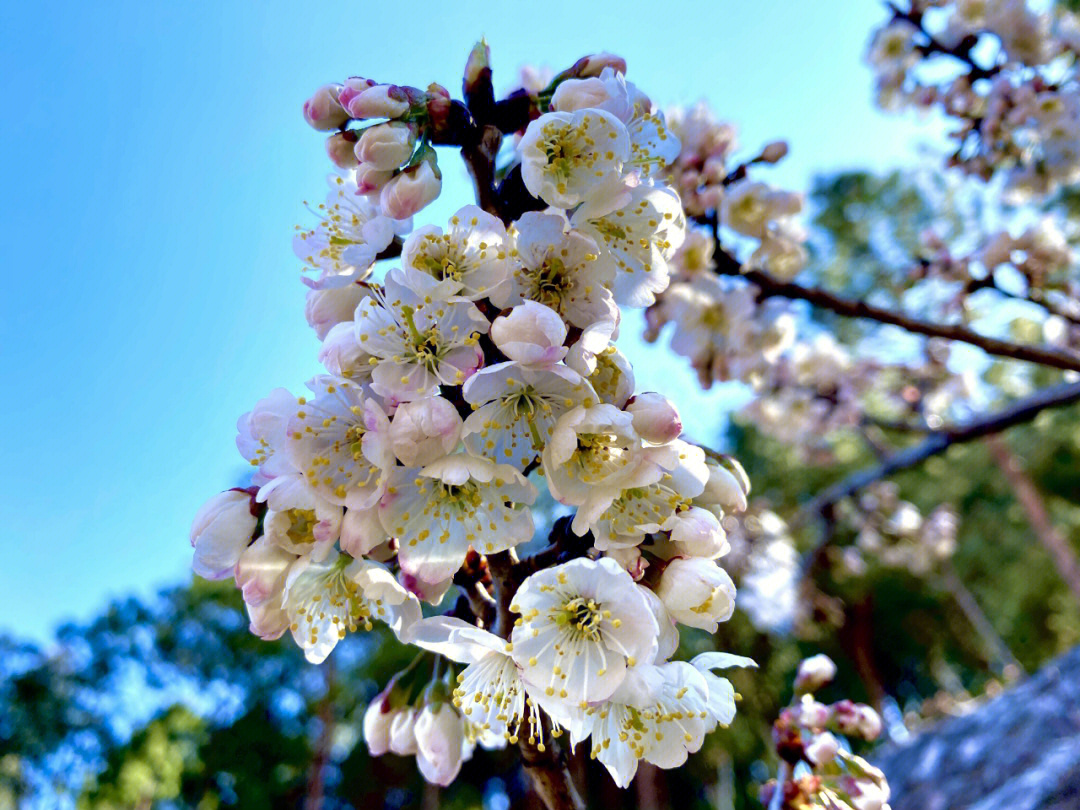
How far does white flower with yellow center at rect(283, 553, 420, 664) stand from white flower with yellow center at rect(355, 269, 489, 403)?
22 cm

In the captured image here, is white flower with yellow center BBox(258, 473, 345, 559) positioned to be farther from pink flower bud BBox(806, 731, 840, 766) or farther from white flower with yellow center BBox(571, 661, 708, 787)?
pink flower bud BBox(806, 731, 840, 766)

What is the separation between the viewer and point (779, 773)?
1.09 m

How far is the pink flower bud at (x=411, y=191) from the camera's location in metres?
0.86

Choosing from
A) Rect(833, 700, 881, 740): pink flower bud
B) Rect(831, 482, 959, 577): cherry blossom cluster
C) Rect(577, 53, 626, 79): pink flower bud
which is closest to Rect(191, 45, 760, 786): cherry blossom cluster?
Rect(577, 53, 626, 79): pink flower bud

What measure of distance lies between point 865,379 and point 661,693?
184 inches

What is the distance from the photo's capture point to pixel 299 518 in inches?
29.0

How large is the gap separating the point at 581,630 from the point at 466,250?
1.56 feet

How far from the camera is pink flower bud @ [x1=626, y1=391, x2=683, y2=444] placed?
0.73 metres

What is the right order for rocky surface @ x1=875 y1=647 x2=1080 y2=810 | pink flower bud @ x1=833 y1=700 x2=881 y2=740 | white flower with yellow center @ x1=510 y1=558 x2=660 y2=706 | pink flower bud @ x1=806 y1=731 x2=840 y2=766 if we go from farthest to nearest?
rocky surface @ x1=875 y1=647 x2=1080 y2=810, pink flower bud @ x1=833 y1=700 x2=881 y2=740, pink flower bud @ x1=806 y1=731 x2=840 y2=766, white flower with yellow center @ x1=510 y1=558 x2=660 y2=706

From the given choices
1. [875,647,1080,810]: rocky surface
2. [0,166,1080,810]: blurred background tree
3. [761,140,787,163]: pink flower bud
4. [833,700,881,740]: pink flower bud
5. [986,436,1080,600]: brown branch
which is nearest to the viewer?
[833,700,881,740]: pink flower bud

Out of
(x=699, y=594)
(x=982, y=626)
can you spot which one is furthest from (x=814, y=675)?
(x=982, y=626)

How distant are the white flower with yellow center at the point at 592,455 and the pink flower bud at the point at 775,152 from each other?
1.50 meters

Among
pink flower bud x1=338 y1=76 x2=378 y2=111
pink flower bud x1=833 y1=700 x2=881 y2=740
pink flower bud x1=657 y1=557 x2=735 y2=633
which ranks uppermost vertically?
pink flower bud x1=338 y1=76 x2=378 y2=111

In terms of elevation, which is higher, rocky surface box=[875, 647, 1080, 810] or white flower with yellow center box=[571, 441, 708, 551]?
white flower with yellow center box=[571, 441, 708, 551]
